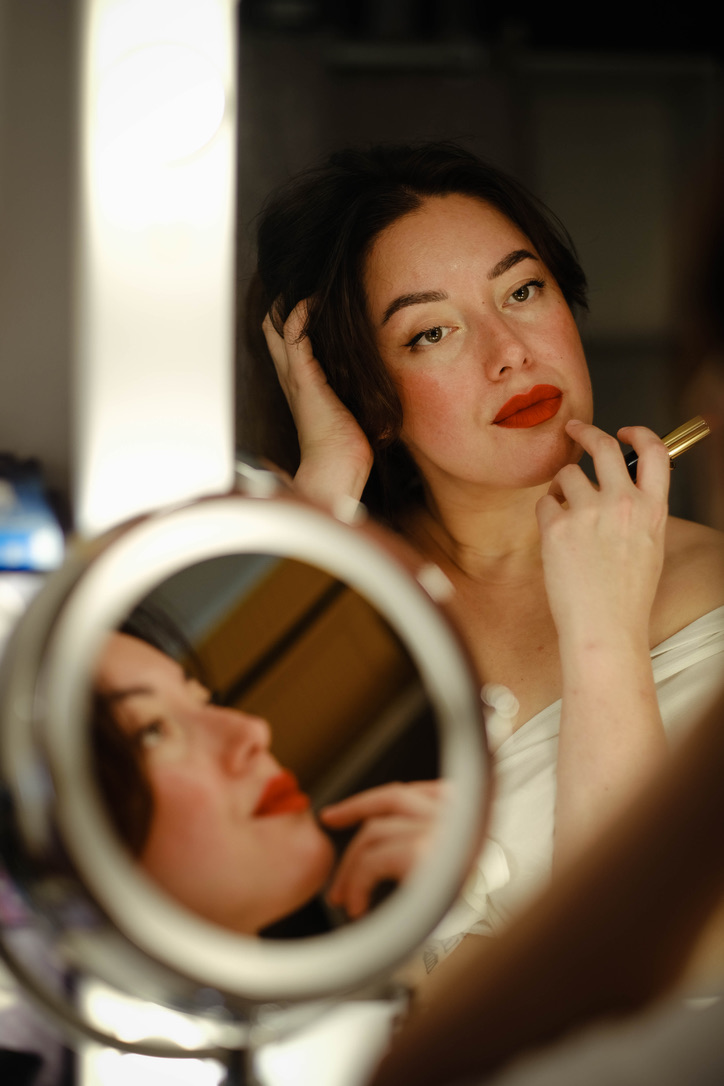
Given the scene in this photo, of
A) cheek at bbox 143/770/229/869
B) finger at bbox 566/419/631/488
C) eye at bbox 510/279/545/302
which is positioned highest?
eye at bbox 510/279/545/302

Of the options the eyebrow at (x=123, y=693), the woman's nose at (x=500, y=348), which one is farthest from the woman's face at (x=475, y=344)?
the eyebrow at (x=123, y=693)

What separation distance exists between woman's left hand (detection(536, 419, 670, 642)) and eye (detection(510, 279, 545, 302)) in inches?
3.3

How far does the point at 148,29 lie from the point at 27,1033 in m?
0.66

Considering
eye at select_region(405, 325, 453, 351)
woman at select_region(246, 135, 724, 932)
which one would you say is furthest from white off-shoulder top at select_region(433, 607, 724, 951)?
eye at select_region(405, 325, 453, 351)

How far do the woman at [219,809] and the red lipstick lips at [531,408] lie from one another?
0.23 metres

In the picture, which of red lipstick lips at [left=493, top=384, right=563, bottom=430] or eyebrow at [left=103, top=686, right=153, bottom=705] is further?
red lipstick lips at [left=493, top=384, right=563, bottom=430]

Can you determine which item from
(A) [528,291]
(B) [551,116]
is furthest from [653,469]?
(B) [551,116]

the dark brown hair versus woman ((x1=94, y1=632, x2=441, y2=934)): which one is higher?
the dark brown hair

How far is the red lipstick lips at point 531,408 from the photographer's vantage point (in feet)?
1.63

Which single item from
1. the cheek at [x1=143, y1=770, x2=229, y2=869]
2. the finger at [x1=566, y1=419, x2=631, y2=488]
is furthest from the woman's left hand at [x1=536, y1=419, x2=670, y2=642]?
the cheek at [x1=143, y1=770, x2=229, y2=869]

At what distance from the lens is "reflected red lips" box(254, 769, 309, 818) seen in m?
0.42

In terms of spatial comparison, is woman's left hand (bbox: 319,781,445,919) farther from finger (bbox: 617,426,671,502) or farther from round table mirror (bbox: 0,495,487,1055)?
finger (bbox: 617,426,671,502)

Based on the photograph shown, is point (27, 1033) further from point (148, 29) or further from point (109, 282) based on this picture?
point (148, 29)

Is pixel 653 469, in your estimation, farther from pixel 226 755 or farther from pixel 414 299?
pixel 226 755
